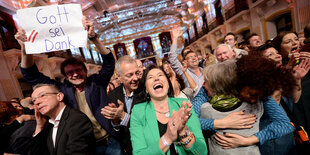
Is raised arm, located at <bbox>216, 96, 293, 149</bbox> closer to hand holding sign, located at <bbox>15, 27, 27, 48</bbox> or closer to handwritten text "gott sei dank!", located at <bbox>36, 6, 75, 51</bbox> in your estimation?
handwritten text "gott sei dank!", located at <bbox>36, 6, 75, 51</bbox>

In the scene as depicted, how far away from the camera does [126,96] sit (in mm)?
1837

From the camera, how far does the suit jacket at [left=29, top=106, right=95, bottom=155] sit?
134 centimetres

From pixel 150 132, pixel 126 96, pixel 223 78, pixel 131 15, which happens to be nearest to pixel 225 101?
pixel 223 78

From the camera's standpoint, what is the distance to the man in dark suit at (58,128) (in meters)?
1.36

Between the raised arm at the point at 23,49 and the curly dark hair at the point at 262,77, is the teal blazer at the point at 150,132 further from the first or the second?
the raised arm at the point at 23,49

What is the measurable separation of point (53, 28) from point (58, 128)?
1.02m

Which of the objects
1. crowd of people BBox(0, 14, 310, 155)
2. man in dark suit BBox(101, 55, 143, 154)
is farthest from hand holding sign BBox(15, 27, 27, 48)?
man in dark suit BBox(101, 55, 143, 154)

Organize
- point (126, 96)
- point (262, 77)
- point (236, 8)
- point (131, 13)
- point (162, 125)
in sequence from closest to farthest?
point (262, 77), point (162, 125), point (126, 96), point (236, 8), point (131, 13)

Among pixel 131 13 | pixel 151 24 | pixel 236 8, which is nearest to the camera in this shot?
pixel 236 8

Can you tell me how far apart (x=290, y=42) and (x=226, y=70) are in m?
1.76

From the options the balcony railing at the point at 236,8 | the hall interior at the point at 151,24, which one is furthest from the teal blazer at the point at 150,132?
the balcony railing at the point at 236,8

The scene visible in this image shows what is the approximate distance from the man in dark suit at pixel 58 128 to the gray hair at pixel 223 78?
1253 millimetres

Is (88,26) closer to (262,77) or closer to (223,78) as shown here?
(223,78)

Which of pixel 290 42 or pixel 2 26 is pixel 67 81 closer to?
pixel 290 42
